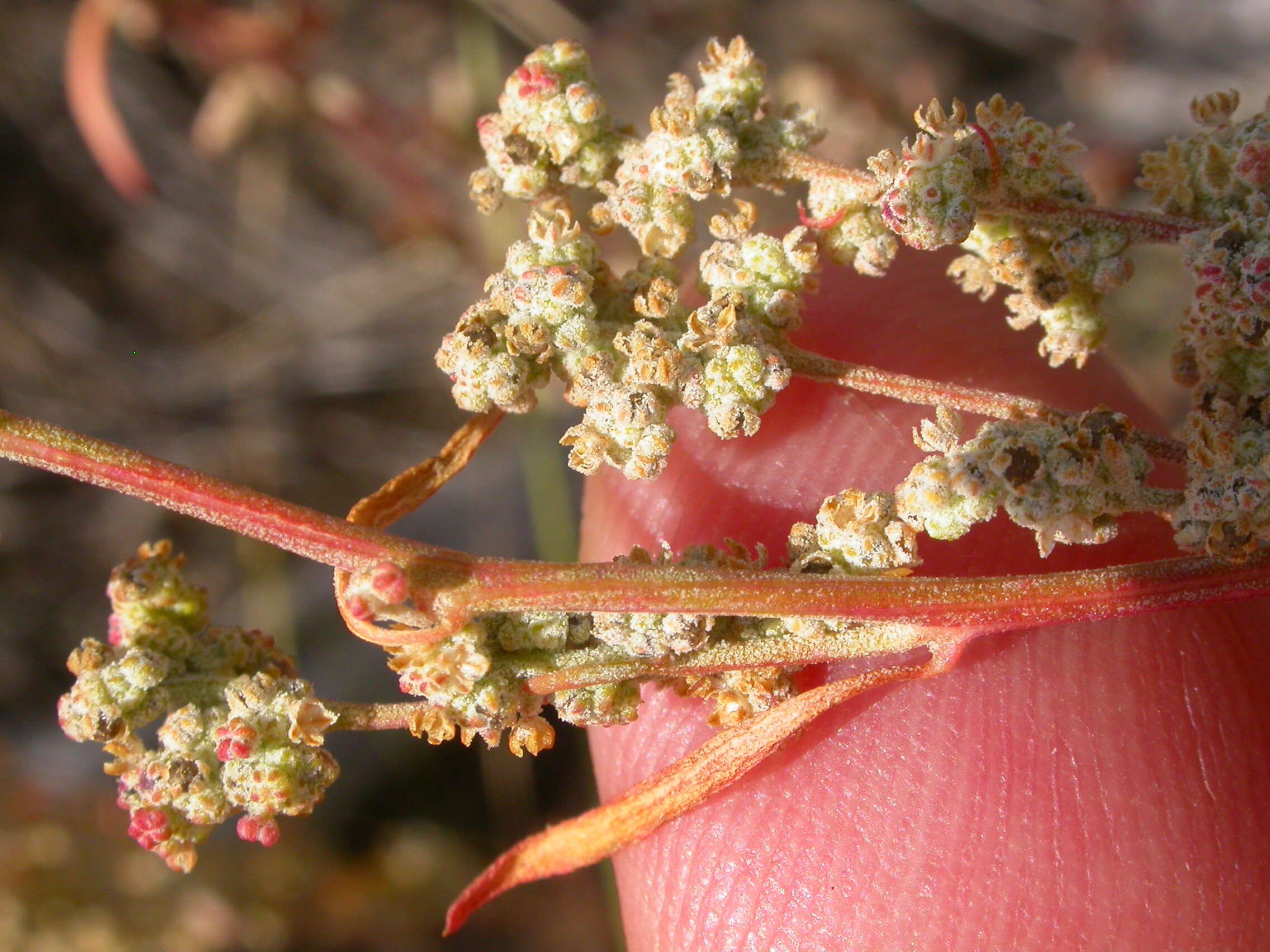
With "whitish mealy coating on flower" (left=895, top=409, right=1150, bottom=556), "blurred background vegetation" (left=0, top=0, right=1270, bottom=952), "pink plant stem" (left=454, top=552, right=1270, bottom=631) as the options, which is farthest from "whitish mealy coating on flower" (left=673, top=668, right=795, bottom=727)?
"blurred background vegetation" (left=0, top=0, right=1270, bottom=952)

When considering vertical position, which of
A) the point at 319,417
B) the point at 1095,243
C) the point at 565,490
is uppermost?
the point at 319,417

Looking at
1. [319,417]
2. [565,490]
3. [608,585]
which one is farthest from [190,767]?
[319,417]

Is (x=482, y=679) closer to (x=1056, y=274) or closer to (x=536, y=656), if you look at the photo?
(x=536, y=656)

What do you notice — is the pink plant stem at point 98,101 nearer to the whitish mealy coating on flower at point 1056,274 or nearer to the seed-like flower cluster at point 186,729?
the seed-like flower cluster at point 186,729

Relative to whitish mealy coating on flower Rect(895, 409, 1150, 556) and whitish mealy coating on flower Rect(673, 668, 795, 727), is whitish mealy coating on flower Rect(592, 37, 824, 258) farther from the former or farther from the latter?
whitish mealy coating on flower Rect(673, 668, 795, 727)

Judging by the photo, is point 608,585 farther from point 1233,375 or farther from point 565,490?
point 565,490

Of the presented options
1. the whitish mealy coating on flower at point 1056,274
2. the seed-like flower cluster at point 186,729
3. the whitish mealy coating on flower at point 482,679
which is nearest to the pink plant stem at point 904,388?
the whitish mealy coating on flower at point 1056,274
